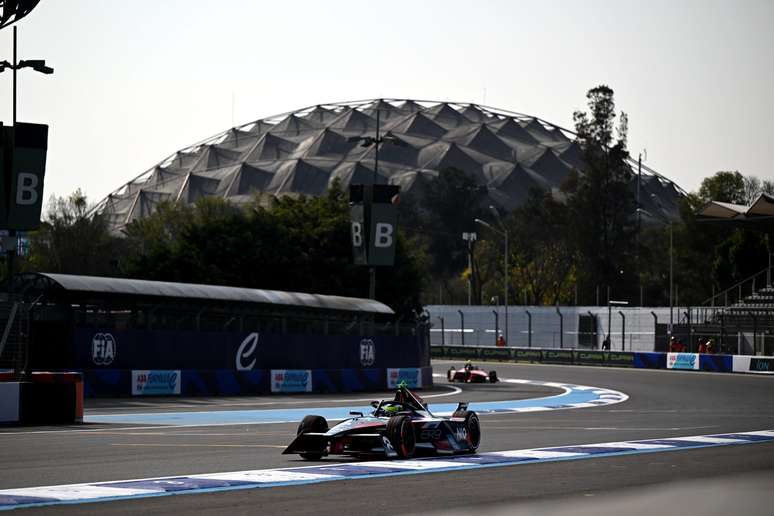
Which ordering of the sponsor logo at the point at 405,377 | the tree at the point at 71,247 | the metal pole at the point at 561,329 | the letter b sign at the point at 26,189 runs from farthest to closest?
the tree at the point at 71,247
the metal pole at the point at 561,329
the sponsor logo at the point at 405,377
the letter b sign at the point at 26,189

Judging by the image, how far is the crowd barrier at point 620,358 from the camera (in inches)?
2485

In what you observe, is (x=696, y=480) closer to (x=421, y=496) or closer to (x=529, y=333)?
(x=421, y=496)

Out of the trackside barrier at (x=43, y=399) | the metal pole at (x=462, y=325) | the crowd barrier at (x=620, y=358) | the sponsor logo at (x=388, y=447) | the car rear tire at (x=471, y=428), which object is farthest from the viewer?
the metal pole at (x=462, y=325)

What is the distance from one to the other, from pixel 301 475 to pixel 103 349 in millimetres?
23395

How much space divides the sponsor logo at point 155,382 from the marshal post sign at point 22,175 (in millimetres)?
8851

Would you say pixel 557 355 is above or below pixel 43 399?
above

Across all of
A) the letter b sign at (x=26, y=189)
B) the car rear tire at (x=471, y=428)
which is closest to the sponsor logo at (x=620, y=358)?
the letter b sign at (x=26, y=189)

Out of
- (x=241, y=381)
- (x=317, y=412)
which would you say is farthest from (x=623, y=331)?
(x=317, y=412)

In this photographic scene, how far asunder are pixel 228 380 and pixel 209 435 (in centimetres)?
1840

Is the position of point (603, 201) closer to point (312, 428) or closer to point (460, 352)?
point (460, 352)

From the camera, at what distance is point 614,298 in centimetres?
10538

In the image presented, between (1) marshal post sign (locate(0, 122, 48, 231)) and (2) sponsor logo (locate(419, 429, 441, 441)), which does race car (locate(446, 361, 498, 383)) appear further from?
(2) sponsor logo (locate(419, 429, 441, 441))

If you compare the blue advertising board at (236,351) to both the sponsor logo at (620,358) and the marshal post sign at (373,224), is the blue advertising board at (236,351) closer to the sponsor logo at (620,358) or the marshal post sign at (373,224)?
the marshal post sign at (373,224)

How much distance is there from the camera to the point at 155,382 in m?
39.6
